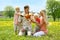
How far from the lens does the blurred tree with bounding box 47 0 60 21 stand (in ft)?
333

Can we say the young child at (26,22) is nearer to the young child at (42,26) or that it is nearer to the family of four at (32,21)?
the family of four at (32,21)

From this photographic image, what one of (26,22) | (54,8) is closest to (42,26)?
(26,22)

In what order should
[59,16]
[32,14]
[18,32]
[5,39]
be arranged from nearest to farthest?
1. [5,39]
2. [32,14]
3. [18,32]
4. [59,16]

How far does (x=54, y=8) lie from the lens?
346 ft

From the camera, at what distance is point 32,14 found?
13117mm

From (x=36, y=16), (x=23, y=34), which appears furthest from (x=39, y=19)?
(x=23, y=34)

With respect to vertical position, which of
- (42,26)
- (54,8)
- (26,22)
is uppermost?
(26,22)

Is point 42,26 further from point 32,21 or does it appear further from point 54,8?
point 54,8

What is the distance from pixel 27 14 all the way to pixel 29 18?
0.25 m

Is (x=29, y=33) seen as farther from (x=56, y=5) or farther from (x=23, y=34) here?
(x=56, y=5)

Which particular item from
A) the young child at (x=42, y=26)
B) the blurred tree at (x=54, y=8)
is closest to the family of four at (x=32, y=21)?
the young child at (x=42, y=26)

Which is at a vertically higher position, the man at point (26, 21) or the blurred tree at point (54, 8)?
the man at point (26, 21)

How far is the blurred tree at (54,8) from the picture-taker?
101412 millimetres

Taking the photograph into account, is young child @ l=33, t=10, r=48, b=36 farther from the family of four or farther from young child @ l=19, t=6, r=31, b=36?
young child @ l=19, t=6, r=31, b=36
